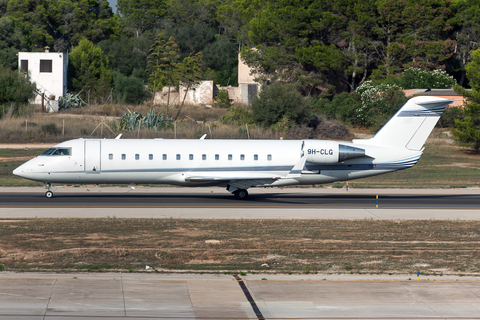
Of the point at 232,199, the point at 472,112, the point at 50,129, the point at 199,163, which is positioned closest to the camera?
the point at 199,163

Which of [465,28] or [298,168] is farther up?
[465,28]

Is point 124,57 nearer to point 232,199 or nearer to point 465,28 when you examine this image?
point 465,28

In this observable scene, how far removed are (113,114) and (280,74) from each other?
23.1 m

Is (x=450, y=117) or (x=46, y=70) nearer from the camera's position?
(x=450, y=117)

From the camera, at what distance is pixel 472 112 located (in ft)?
165

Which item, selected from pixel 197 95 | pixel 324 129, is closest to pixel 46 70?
pixel 197 95

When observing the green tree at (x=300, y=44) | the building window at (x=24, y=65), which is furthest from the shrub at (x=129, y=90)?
the green tree at (x=300, y=44)

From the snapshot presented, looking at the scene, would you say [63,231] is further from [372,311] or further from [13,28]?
[13,28]

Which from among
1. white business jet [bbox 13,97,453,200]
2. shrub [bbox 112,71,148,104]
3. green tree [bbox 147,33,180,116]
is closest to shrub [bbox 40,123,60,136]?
green tree [bbox 147,33,180,116]

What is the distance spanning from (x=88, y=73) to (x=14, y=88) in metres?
21.0

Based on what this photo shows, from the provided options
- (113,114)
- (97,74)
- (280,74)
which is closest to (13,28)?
(97,74)

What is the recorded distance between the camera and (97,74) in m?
85.1

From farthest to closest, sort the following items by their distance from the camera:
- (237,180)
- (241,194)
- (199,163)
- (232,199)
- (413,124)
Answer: (232,199)
(241,194)
(413,124)
(199,163)
(237,180)

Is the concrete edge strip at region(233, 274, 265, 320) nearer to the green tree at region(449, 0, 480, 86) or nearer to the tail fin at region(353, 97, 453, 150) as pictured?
the tail fin at region(353, 97, 453, 150)
